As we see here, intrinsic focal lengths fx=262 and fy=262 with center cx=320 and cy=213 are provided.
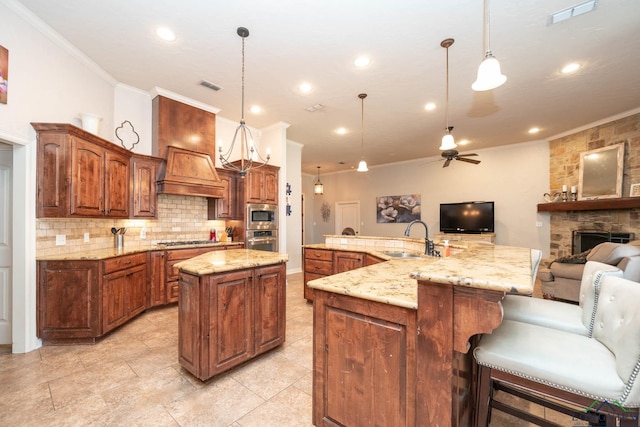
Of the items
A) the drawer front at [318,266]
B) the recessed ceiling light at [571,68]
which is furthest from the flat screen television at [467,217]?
the drawer front at [318,266]

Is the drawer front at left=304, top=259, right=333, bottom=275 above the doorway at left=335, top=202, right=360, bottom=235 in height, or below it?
below

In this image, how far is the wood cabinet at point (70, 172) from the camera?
8.70 ft

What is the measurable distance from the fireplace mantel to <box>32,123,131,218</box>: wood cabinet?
780 centimetres

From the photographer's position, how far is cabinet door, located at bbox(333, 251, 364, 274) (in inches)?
142

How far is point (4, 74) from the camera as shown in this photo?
237 centimetres

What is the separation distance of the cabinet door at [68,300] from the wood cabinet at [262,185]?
241 cm

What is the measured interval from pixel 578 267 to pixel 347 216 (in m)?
6.40

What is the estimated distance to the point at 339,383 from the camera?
1.42 metres

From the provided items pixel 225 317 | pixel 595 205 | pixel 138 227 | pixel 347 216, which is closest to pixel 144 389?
pixel 225 317

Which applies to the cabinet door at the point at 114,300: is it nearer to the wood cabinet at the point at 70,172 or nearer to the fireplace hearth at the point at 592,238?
the wood cabinet at the point at 70,172

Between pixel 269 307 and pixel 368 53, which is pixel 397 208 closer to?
pixel 368 53

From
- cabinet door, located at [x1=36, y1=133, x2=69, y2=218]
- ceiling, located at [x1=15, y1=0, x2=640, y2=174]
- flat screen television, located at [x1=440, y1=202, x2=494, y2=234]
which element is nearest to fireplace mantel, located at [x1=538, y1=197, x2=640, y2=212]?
flat screen television, located at [x1=440, y1=202, x2=494, y2=234]

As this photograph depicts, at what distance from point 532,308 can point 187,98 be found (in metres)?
4.81

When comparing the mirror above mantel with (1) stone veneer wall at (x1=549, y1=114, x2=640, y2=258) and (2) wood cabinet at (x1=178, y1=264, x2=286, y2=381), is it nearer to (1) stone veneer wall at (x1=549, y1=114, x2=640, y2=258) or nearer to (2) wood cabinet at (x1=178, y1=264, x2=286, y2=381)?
(1) stone veneer wall at (x1=549, y1=114, x2=640, y2=258)
